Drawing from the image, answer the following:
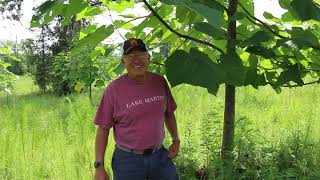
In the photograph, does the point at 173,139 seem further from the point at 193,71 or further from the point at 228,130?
the point at 193,71

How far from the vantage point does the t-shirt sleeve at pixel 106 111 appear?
285 cm

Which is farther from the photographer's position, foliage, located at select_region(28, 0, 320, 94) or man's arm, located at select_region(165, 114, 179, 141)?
man's arm, located at select_region(165, 114, 179, 141)

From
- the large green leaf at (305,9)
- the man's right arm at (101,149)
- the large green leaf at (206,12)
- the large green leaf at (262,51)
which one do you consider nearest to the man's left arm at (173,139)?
the man's right arm at (101,149)

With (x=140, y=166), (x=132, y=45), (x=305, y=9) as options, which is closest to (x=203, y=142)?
(x=140, y=166)

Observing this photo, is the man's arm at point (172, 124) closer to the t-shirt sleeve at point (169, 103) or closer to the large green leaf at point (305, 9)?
the t-shirt sleeve at point (169, 103)

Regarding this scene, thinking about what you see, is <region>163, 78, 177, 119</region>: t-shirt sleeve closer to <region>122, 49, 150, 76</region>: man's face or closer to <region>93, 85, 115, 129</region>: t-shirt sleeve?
<region>122, 49, 150, 76</region>: man's face

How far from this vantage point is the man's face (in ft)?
9.25

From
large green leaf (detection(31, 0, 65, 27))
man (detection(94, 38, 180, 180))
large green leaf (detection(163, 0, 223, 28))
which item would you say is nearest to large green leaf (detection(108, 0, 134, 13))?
man (detection(94, 38, 180, 180))

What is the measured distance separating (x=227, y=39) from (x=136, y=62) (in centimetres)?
64

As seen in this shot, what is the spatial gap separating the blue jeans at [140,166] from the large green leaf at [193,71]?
3.38ft

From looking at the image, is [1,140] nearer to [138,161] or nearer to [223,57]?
[138,161]

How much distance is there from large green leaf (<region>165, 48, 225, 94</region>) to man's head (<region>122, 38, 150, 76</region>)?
821 millimetres

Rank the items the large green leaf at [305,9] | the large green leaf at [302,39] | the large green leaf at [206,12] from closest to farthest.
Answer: the large green leaf at [206,12] < the large green leaf at [305,9] < the large green leaf at [302,39]

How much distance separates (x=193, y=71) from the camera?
1.86m
